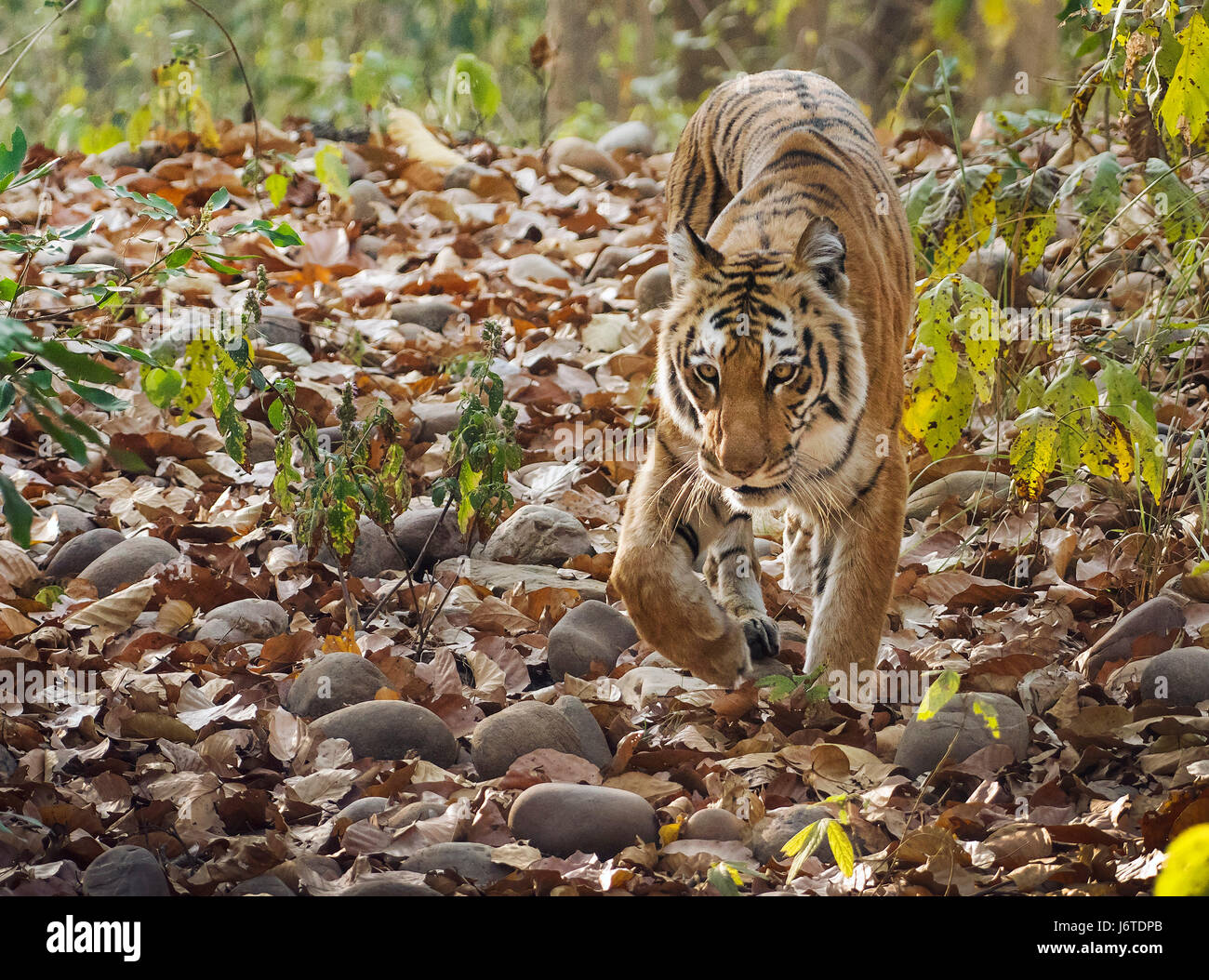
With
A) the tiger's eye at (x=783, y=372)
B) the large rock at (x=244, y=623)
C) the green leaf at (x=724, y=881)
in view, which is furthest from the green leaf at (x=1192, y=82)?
the large rock at (x=244, y=623)

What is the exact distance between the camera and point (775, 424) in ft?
10.4

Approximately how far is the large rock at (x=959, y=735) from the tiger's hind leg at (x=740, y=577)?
2.40 feet

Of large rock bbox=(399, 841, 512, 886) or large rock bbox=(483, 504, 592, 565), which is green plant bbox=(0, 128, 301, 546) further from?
large rock bbox=(483, 504, 592, 565)

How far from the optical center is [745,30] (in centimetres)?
1137

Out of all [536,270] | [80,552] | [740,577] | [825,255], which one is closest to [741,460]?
[825,255]

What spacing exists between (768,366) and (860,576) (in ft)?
1.90

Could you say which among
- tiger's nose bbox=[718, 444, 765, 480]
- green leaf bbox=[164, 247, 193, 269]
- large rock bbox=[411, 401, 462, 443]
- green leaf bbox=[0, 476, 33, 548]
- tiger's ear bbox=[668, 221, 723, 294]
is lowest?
green leaf bbox=[0, 476, 33, 548]

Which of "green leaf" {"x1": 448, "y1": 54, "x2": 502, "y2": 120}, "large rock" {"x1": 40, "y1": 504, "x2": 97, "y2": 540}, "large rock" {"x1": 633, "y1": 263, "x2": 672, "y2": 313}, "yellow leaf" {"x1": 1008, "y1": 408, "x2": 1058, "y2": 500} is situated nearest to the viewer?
"yellow leaf" {"x1": 1008, "y1": 408, "x2": 1058, "y2": 500}

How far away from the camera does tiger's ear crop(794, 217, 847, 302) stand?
10.4ft

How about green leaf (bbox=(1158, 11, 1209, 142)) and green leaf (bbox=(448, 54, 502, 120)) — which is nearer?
green leaf (bbox=(1158, 11, 1209, 142))

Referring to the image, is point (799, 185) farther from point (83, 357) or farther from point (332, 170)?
point (332, 170)

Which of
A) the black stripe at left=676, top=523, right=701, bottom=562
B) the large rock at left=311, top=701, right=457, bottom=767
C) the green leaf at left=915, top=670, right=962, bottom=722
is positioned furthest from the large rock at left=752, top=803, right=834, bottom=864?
the black stripe at left=676, top=523, right=701, bottom=562

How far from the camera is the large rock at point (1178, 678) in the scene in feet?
9.79
